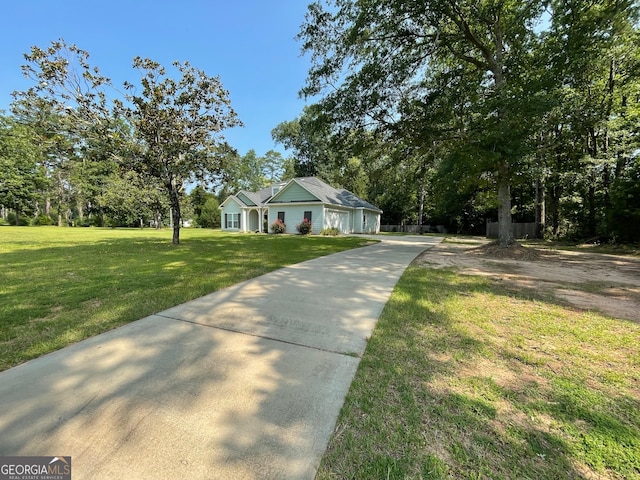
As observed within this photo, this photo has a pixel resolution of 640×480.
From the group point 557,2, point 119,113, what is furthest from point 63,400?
point 557,2

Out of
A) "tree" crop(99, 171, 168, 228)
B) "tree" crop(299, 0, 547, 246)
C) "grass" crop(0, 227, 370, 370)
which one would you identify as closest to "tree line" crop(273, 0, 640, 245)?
"tree" crop(299, 0, 547, 246)

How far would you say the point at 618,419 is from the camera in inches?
75.3

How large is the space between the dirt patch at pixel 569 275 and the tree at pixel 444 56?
2018mm

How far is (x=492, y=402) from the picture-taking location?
2076 mm

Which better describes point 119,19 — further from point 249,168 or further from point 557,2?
point 249,168

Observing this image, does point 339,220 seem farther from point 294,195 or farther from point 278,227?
point 278,227

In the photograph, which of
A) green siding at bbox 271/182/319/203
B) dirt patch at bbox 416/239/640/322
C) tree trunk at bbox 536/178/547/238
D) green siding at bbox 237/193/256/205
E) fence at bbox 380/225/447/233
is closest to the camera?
dirt patch at bbox 416/239/640/322

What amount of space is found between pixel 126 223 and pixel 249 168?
21.4 meters

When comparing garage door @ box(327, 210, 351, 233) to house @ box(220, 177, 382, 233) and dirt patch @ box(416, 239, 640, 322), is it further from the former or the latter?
dirt patch @ box(416, 239, 640, 322)

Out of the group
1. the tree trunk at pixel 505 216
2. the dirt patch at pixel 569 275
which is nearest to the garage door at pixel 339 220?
the tree trunk at pixel 505 216

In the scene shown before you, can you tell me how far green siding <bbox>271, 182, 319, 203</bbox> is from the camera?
72.3 feet

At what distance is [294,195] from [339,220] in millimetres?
4450

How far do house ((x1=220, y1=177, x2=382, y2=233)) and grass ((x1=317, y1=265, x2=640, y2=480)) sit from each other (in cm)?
1826

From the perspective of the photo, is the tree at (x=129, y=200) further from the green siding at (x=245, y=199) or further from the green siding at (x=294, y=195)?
the green siding at (x=294, y=195)
